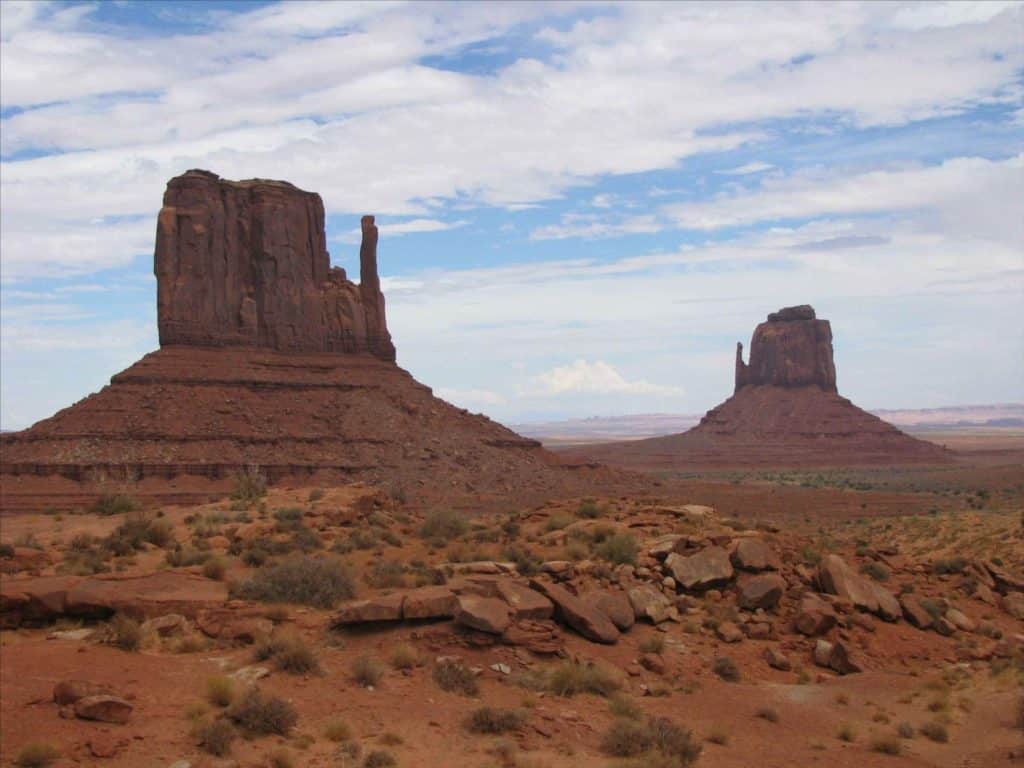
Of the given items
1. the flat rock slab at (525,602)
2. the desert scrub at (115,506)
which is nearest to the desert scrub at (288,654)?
the flat rock slab at (525,602)

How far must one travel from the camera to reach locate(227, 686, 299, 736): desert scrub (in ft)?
46.9

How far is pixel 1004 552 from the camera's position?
1202 inches

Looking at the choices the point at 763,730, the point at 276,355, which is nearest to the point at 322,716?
the point at 763,730

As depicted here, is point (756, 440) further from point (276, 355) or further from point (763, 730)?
point (763, 730)

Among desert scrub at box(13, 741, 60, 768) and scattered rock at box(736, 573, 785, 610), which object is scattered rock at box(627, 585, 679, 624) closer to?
scattered rock at box(736, 573, 785, 610)

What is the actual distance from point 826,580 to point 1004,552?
11470mm

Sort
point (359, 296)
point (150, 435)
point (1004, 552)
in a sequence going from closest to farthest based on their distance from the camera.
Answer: point (1004, 552), point (150, 435), point (359, 296)

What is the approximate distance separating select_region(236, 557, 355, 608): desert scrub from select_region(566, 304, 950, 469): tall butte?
383 feet

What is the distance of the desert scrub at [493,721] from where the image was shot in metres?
14.9

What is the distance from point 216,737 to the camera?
13781 mm

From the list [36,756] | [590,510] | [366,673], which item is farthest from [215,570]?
[590,510]

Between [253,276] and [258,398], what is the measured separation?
512 inches

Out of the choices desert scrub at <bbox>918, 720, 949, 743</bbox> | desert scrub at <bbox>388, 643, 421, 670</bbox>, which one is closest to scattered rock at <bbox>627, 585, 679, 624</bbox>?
desert scrub at <bbox>388, 643, 421, 670</bbox>

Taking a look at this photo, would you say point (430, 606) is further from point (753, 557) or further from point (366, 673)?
point (753, 557)
